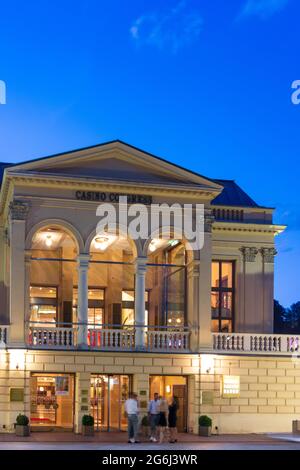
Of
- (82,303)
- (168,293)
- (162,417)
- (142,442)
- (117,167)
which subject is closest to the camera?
(162,417)

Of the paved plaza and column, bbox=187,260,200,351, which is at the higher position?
column, bbox=187,260,200,351

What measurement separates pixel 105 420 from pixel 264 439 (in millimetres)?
7233

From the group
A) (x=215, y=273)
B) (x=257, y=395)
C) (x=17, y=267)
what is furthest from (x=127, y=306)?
(x=17, y=267)

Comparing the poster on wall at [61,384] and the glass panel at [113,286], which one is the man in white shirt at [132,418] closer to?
the poster on wall at [61,384]

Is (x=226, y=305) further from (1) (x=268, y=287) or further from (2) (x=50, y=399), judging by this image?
(2) (x=50, y=399)

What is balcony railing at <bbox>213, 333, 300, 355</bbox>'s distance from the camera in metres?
44.9

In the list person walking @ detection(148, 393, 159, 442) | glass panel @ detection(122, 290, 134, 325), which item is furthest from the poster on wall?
glass panel @ detection(122, 290, 134, 325)

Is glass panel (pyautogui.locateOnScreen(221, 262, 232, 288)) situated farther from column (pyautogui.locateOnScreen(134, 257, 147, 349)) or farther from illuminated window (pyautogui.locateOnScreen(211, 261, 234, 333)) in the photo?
column (pyautogui.locateOnScreen(134, 257, 147, 349))

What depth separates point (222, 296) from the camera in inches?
1960

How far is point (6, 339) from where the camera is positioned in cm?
4203

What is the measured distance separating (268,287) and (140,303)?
361 inches

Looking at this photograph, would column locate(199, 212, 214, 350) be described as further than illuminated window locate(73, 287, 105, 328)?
No

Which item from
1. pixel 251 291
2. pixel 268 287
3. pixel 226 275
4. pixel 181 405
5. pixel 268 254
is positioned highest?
pixel 268 254

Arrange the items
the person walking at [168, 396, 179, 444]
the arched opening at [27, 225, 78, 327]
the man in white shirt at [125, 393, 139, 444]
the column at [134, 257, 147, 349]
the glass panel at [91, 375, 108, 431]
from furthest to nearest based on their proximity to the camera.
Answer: the arched opening at [27, 225, 78, 327]
the glass panel at [91, 375, 108, 431]
the column at [134, 257, 147, 349]
the person walking at [168, 396, 179, 444]
the man in white shirt at [125, 393, 139, 444]
